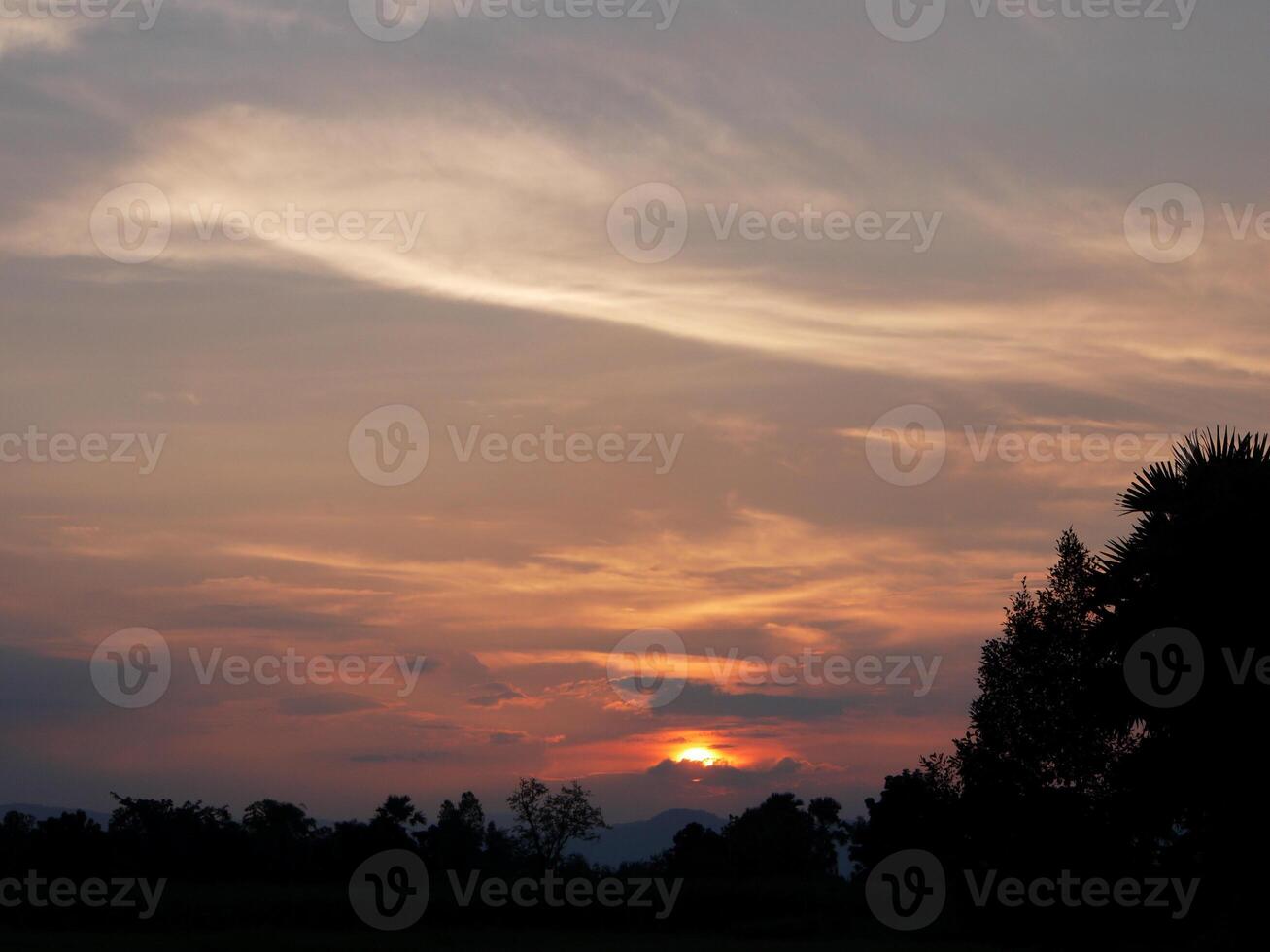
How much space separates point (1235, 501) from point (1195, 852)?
524 inches

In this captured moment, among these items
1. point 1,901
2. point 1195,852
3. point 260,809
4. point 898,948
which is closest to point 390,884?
point 1,901

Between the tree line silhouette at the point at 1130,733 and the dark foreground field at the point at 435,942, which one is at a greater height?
the tree line silhouette at the point at 1130,733

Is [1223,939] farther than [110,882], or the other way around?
[110,882]

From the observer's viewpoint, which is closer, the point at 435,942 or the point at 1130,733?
the point at 1130,733

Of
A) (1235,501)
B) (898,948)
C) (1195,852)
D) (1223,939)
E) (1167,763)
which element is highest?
(1235,501)

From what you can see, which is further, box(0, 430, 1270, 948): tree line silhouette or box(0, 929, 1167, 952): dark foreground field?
box(0, 929, 1167, 952): dark foreground field

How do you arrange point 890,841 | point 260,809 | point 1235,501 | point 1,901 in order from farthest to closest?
point 260,809 → point 890,841 → point 1,901 → point 1235,501

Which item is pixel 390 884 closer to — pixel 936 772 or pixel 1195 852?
pixel 936 772

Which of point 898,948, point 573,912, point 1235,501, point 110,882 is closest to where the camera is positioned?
point 1235,501

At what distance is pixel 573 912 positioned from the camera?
9838 cm

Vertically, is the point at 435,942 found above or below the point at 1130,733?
below

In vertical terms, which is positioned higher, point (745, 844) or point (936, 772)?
point (936, 772)

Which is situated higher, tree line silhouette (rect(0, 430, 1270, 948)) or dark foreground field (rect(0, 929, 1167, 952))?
tree line silhouette (rect(0, 430, 1270, 948))

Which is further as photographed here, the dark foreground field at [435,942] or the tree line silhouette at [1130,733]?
the dark foreground field at [435,942]
